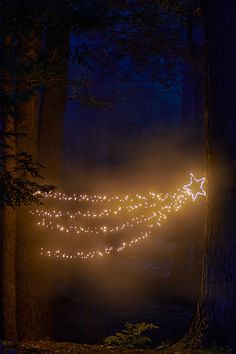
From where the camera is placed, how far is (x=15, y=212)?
9055 mm

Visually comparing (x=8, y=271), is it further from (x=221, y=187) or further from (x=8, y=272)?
(x=221, y=187)

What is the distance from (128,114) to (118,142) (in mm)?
1867

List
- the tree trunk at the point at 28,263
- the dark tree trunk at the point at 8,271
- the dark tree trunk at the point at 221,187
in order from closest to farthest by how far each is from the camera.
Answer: the dark tree trunk at the point at 221,187, the dark tree trunk at the point at 8,271, the tree trunk at the point at 28,263

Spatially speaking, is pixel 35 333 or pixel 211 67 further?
pixel 35 333

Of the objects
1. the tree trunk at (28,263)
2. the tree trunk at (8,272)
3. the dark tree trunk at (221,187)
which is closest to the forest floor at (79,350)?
the dark tree trunk at (221,187)

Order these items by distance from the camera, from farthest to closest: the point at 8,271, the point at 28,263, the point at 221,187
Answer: the point at 28,263 < the point at 8,271 < the point at 221,187

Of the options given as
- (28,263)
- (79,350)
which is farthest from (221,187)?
(28,263)

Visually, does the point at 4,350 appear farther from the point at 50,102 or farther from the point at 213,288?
the point at 50,102

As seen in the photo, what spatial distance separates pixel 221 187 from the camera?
7.01 m

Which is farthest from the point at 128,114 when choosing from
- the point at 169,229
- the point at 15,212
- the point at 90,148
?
the point at 15,212

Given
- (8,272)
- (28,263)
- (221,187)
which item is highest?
(221,187)

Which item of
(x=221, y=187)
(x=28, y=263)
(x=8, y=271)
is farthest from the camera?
(x=28, y=263)

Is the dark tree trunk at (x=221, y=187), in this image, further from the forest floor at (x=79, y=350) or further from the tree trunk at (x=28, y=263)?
the tree trunk at (x=28, y=263)

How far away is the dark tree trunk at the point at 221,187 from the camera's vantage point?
6.91 meters
